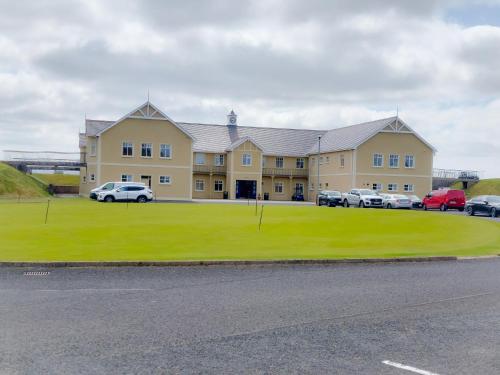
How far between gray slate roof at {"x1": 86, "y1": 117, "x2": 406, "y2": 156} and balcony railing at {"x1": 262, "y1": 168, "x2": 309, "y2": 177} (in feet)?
6.53

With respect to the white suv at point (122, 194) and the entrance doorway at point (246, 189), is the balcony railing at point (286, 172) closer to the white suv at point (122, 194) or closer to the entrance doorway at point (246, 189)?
the entrance doorway at point (246, 189)

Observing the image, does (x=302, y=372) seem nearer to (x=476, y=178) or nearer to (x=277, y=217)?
(x=277, y=217)

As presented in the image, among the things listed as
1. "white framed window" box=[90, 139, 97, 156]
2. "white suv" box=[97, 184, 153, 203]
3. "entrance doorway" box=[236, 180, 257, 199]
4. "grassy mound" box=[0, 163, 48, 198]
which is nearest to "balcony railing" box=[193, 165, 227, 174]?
"entrance doorway" box=[236, 180, 257, 199]

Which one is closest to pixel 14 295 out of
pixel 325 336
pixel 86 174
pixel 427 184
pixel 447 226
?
pixel 325 336

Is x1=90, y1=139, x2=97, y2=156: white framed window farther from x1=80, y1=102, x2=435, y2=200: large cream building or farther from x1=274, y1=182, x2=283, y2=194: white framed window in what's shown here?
x1=274, y1=182, x2=283, y2=194: white framed window

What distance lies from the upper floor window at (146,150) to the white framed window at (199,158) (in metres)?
11.2

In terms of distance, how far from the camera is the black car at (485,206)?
4266 cm

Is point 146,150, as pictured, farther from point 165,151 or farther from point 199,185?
point 199,185

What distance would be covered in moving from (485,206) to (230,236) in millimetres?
27512

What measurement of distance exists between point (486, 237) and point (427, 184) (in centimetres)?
4367

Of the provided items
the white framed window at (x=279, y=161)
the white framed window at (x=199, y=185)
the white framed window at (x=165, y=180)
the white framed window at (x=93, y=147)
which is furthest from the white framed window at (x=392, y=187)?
the white framed window at (x=93, y=147)

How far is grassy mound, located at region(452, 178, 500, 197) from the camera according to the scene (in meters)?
77.2

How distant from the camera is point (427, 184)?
6744 cm

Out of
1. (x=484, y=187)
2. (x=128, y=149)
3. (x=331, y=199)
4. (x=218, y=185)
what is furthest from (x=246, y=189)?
(x=484, y=187)
